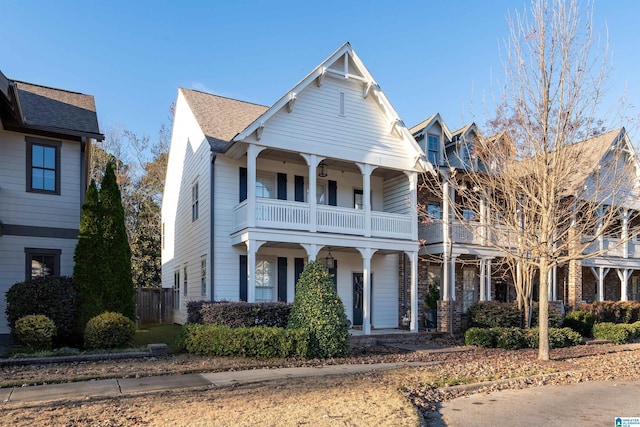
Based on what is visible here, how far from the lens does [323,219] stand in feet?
54.3

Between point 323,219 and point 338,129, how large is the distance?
3257mm

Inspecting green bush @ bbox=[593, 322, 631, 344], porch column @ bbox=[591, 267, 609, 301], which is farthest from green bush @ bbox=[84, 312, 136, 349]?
porch column @ bbox=[591, 267, 609, 301]

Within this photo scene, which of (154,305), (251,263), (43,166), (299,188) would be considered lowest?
(154,305)

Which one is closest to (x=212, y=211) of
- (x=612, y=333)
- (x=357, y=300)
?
(x=357, y=300)

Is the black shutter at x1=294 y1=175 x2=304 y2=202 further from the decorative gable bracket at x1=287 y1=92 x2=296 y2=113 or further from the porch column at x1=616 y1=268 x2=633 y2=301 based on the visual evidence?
the porch column at x1=616 y1=268 x2=633 y2=301

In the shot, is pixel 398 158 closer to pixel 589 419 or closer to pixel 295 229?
pixel 295 229

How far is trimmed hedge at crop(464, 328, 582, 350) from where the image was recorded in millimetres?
15367

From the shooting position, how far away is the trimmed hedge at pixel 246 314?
13539mm

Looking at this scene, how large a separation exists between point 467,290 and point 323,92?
430 inches

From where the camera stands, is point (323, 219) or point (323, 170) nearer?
point (323, 219)

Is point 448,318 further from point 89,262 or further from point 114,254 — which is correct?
point 89,262

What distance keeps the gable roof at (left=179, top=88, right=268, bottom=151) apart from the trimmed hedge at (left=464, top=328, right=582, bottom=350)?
9.91 metres

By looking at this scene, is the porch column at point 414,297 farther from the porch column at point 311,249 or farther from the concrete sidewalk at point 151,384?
the concrete sidewalk at point 151,384

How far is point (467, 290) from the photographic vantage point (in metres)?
22.1
